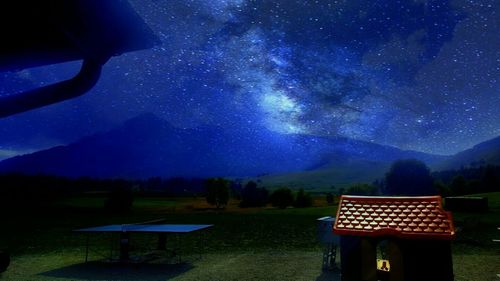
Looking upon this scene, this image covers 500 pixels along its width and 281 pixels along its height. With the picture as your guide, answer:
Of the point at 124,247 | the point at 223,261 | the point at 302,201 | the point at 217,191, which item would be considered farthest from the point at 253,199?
the point at 124,247

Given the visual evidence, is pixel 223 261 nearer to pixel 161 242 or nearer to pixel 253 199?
pixel 161 242

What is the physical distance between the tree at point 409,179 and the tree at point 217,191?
4345cm

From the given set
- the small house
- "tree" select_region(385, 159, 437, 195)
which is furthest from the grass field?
"tree" select_region(385, 159, 437, 195)

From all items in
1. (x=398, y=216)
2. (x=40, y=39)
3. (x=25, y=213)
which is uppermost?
(x=40, y=39)

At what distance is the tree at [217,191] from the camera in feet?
282

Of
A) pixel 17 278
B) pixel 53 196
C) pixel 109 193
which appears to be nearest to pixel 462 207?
pixel 17 278

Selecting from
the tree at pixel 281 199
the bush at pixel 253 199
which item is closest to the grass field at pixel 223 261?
the tree at pixel 281 199

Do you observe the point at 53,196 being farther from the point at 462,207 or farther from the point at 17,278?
the point at 462,207

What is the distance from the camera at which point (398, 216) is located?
8.47 metres

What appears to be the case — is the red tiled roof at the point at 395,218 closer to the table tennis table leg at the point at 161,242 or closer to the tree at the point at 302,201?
the table tennis table leg at the point at 161,242

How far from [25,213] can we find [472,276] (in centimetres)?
6469

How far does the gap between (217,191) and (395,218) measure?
79.0m

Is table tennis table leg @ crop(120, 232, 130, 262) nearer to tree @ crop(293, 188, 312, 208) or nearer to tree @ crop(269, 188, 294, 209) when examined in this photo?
tree @ crop(269, 188, 294, 209)

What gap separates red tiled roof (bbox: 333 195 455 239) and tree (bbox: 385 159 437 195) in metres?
45.0
